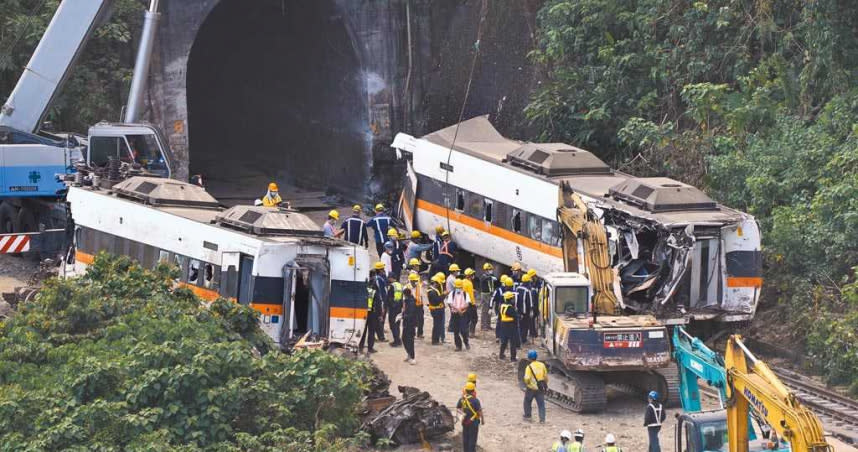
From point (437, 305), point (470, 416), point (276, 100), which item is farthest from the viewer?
point (276, 100)

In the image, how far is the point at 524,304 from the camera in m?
25.8

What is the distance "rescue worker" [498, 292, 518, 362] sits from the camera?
25.1m

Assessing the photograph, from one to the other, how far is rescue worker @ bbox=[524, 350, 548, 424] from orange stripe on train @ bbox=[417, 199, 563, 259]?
17.5 ft

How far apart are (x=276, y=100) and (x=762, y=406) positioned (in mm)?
30125

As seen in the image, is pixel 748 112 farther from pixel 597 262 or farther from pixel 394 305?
pixel 394 305

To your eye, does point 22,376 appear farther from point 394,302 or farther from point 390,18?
point 390,18

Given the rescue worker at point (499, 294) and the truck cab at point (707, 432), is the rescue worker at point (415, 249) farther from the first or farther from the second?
the truck cab at point (707, 432)

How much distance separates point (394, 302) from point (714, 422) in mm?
9894

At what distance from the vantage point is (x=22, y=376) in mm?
18688

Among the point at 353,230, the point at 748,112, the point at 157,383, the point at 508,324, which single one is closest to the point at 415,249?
the point at 353,230

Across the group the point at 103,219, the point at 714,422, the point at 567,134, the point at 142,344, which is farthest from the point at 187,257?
the point at 567,134

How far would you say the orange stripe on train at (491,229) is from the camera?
2800 cm

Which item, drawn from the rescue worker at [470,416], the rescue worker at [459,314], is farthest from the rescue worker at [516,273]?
the rescue worker at [470,416]

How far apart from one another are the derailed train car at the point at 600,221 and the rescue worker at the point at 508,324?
4.12 ft
